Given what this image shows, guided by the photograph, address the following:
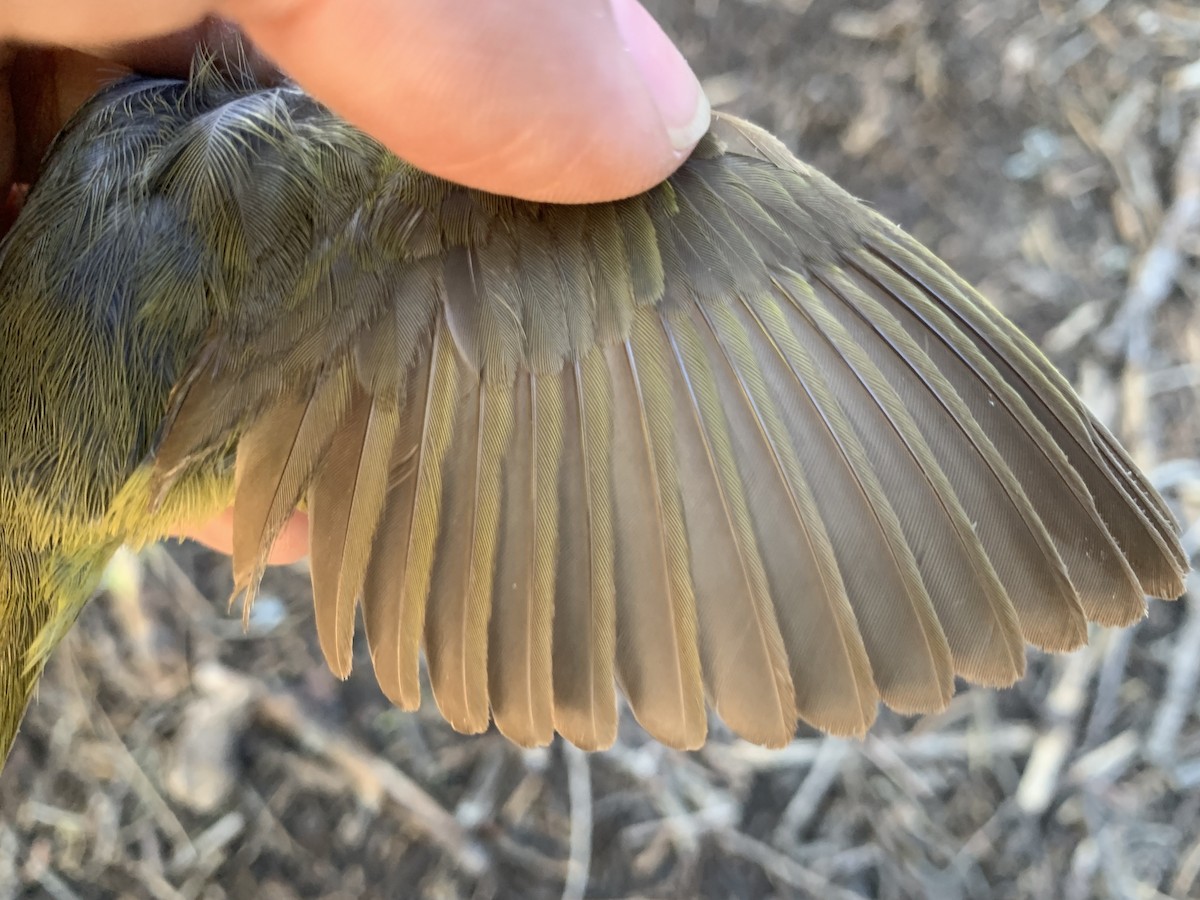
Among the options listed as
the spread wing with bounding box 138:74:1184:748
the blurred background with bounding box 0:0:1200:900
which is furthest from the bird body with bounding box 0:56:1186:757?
the blurred background with bounding box 0:0:1200:900

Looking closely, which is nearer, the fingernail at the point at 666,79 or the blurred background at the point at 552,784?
the fingernail at the point at 666,79

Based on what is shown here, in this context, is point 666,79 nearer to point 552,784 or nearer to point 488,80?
point 488,80

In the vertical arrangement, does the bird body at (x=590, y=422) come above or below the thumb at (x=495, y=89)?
below

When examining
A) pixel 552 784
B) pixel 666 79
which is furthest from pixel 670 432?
pixel 552 784

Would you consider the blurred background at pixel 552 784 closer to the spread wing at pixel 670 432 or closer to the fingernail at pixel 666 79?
Result: the spread wing at pixel 670 432

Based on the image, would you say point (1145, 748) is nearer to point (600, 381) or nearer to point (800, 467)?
point (800, 467)

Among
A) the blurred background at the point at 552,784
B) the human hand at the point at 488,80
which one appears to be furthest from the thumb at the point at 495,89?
the blurred background at the point at 552,784

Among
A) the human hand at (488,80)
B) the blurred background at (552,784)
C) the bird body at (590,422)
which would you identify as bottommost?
the blurred background at (552,784)

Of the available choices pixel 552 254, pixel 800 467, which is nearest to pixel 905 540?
pixel 800 467
